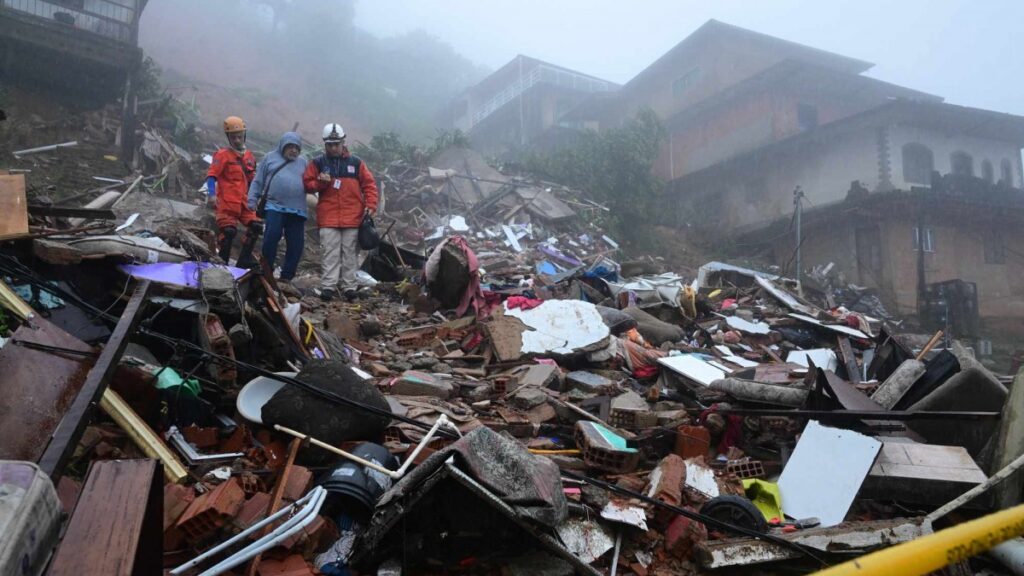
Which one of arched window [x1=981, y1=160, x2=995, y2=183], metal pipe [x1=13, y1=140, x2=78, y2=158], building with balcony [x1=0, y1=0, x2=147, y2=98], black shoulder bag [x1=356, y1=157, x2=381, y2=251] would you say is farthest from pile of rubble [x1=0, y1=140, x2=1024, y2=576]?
arched window [x1=981, y1=160, x2=995, y2=183]

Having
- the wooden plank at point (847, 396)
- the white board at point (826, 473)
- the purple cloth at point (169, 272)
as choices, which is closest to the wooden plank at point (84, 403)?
the purple cloth at point (169, 272)

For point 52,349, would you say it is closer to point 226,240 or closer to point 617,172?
point 226,240

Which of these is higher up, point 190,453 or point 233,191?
point 233,191

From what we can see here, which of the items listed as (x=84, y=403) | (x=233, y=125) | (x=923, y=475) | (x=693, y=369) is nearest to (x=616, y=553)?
(x=923, y=475)

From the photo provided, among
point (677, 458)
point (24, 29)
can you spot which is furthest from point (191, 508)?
point (24, 29)

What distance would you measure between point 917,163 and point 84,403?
72.1ft

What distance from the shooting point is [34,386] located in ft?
8.51

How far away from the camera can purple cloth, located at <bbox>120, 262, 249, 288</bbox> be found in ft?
12.5

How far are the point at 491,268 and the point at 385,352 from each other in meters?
3.82

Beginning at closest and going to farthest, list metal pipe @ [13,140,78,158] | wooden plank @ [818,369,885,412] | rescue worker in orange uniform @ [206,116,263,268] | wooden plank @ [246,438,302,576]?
wooden plank @ [246,438,302,576], wooden plank @ [818,369,885,412], rescue worker in orange uniform @ [206,116,263,268], metal pipe @ [13,140,78,158]

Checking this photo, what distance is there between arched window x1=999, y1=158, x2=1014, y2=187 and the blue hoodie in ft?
79.6

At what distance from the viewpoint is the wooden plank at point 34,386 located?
2365 mm

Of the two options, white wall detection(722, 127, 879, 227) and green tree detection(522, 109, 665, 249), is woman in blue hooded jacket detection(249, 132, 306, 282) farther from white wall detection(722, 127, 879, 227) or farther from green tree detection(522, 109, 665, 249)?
white wall detection(722, 127, 879, 227)

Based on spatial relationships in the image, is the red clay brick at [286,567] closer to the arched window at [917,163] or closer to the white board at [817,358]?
the white board at [817,358]
